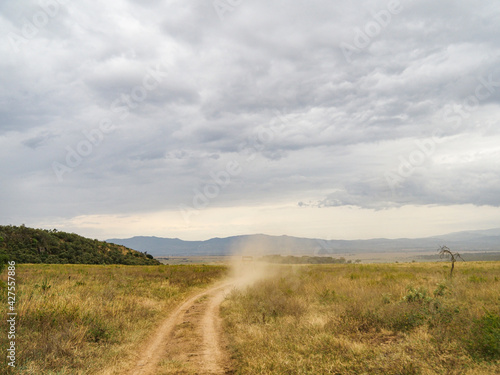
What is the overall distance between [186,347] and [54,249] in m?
55.8

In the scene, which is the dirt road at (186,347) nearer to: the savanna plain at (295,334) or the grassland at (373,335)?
the savanna plain at (295,334)

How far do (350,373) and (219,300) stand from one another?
43.1 feet

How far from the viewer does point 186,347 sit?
10.5 metres

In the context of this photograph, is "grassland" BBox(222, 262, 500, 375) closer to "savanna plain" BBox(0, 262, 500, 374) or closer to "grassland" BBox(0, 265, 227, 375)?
"savanna plain" BBox(0, 262, 500, 374)

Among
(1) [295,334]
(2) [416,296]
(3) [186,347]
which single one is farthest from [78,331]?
(2) [416,296]

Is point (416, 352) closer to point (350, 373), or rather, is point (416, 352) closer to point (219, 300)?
point (350, 373)

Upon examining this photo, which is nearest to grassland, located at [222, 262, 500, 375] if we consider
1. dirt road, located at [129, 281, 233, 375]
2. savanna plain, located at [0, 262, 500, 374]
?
savanna plain, located at [0, 262, 500, 374]

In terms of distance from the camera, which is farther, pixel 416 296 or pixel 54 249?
pixel 54 249

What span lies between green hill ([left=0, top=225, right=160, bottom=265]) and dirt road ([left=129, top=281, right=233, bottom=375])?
44.2m

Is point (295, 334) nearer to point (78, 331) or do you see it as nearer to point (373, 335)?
point (373, 335)

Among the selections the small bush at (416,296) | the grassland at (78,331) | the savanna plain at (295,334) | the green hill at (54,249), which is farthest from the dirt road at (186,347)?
the green hill at (54,249)

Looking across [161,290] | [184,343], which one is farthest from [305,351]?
[161,290]

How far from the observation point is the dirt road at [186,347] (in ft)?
28.2

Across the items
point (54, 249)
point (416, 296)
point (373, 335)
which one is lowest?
point (373, 335)
